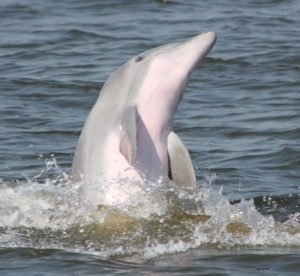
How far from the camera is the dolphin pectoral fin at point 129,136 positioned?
287 inches

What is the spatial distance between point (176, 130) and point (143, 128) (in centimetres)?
467

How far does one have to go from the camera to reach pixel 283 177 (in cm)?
1027

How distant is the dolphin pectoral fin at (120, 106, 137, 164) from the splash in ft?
1.75

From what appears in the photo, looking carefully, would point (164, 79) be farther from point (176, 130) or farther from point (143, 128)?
point (176, 130)

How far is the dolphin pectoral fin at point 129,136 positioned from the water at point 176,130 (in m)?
0.57

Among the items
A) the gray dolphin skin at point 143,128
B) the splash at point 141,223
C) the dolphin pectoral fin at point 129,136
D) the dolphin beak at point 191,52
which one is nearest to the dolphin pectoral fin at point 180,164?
the gray dolphin skin at point 143,128

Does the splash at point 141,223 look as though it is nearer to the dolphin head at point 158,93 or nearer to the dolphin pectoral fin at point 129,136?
the dolphin head at point 158,93

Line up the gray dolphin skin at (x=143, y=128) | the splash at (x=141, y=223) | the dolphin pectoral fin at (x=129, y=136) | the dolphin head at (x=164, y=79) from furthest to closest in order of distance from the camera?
the dolphin head at (x=164, y=79), the gray dolphin skin at (x=143, y=128), the dolphin pectoral fin at (x=129, y=136), the splash at (x=141, y=223)

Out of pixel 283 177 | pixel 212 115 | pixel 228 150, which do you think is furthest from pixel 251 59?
pixel 283 177

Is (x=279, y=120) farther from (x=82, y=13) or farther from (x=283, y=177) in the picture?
(x=82, y=13)

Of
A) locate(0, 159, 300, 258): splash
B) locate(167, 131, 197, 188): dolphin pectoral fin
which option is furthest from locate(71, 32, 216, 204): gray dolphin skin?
locate(0, 159, 300, 258): splash

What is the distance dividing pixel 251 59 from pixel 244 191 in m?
7.87

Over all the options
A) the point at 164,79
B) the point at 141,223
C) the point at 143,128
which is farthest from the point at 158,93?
the point at 141,223

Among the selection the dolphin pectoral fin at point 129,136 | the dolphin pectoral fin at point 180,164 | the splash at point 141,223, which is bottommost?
the splash at point 141,223
